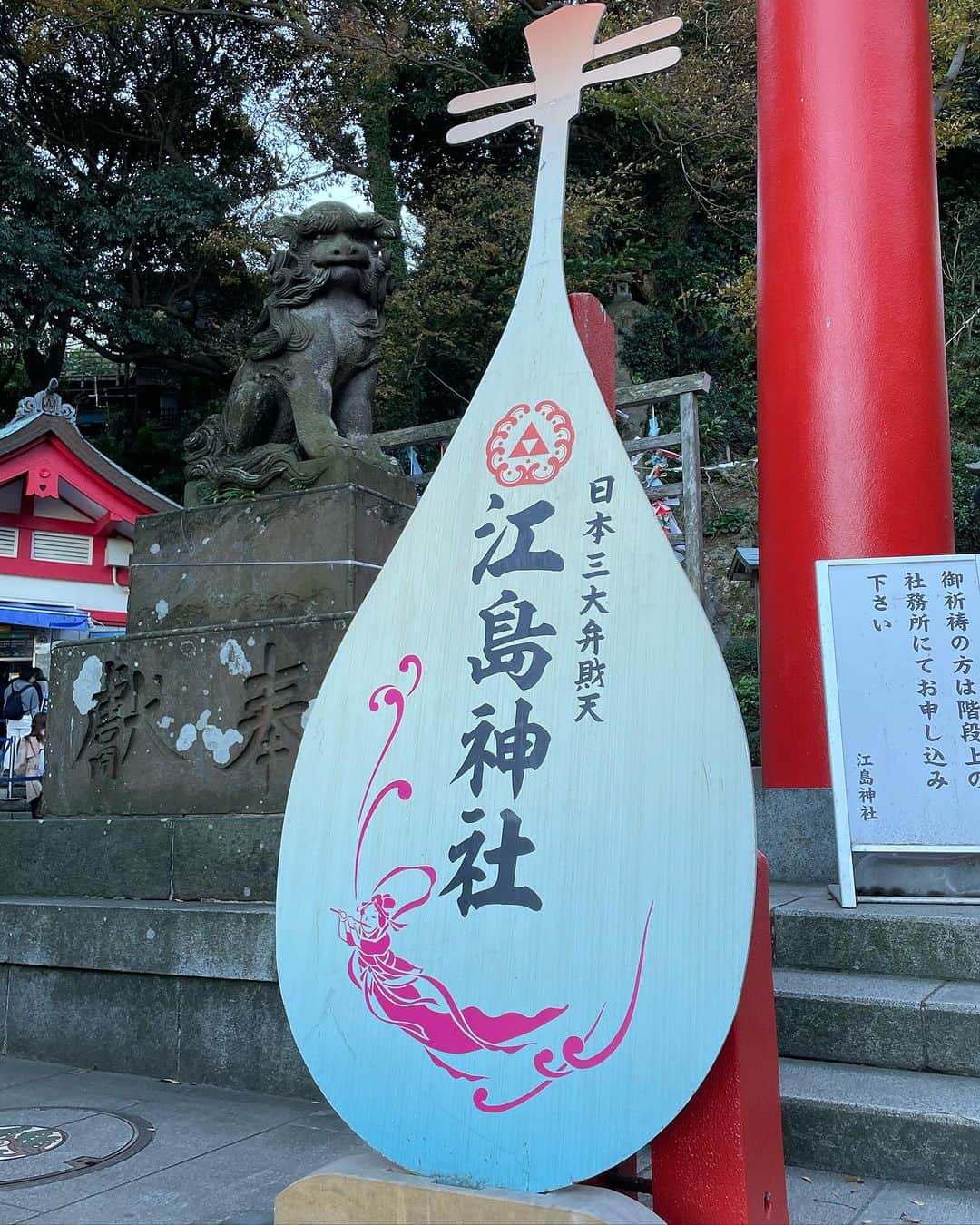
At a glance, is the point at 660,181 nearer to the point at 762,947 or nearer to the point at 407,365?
the point at 407,365

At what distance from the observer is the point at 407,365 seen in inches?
599

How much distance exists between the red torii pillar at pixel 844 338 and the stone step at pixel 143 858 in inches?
106

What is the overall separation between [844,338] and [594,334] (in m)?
3.09

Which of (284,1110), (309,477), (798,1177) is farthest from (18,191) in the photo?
(798,1177)

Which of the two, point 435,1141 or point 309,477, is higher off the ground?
point 309,477

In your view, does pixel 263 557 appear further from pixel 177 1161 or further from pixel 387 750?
pixel 177 1161

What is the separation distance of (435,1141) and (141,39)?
19562 millimetres

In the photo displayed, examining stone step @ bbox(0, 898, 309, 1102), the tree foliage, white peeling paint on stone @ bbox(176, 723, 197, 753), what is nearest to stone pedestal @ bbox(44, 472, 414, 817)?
white peeling paint on stone @ bbox(176, 723, 197, 753)

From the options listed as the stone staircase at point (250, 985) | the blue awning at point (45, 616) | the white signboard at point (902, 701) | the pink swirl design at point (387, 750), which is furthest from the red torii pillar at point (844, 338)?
the blue awning at point (45, 616)

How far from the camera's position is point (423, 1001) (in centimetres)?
196

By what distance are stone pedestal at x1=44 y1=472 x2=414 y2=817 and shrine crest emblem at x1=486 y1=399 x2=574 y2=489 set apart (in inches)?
55.9

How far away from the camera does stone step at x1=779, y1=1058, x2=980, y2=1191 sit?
7.66 ft

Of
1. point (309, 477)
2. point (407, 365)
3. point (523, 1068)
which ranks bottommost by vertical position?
point (523, 1068)

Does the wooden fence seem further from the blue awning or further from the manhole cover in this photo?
the blue awning
